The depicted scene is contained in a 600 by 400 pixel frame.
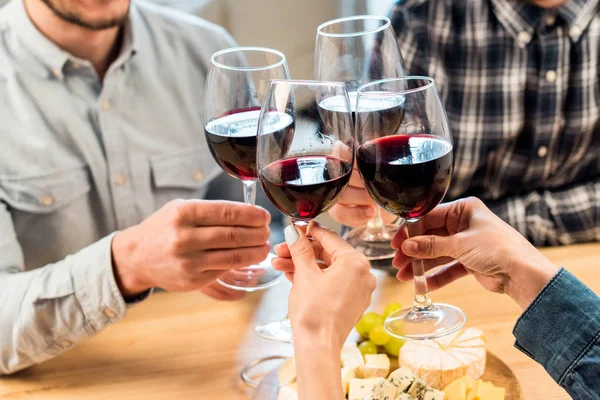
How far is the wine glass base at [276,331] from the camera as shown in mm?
1140

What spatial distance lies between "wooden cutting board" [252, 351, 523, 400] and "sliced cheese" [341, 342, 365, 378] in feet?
0.21

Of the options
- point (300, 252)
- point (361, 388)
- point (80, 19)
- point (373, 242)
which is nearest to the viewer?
point (300, 252)

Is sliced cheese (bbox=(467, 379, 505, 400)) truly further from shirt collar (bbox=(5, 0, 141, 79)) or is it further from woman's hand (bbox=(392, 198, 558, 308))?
shirt collar (bbox=(5, 0, 141, 79))

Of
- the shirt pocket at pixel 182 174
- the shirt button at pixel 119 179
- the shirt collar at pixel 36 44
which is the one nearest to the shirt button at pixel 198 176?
the shirt pocket at pixel 182 174

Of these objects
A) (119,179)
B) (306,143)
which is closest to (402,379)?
(306,143)

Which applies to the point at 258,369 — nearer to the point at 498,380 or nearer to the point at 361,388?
the point at 361,388

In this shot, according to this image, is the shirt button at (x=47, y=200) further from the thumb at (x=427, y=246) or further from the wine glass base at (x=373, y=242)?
the thumb at (x=427, y=246)

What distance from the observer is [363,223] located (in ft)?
4.67

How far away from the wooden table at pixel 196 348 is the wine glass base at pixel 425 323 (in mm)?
180

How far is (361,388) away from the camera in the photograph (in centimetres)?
104

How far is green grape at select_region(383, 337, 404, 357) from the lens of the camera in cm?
114

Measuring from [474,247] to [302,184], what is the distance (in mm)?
263

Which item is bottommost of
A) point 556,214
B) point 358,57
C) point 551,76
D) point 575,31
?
point 556,214

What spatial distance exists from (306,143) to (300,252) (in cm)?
14
